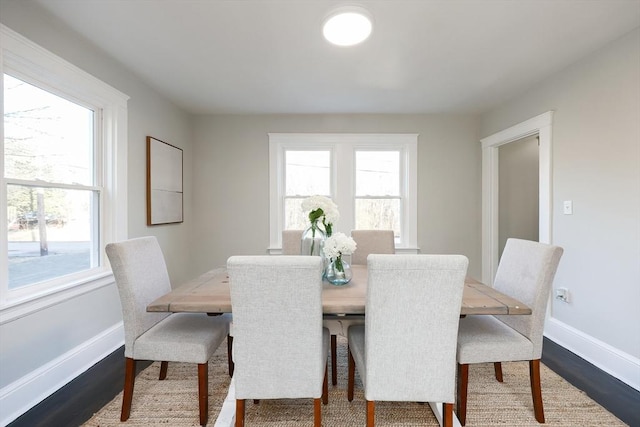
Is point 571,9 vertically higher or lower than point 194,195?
higher

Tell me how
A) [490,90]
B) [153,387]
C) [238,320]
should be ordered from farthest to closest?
[490,90] < [153,387] < [238,320]

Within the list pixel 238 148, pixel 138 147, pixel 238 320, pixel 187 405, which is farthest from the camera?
pixel 238 148

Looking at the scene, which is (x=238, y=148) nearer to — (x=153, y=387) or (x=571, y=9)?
(x=153, y=387)

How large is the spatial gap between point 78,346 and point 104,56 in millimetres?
2195

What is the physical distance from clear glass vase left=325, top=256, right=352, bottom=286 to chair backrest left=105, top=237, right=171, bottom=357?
108 centimetres

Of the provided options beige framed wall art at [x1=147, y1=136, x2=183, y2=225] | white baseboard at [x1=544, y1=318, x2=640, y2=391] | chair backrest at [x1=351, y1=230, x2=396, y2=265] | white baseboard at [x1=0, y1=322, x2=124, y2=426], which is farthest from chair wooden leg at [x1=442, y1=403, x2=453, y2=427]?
beige framed wall art at [x1=147, y1=136, x2=183, y2=225]

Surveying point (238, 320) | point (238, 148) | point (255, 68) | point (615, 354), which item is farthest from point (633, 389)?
point (238, 148)

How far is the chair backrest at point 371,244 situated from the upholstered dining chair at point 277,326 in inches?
52.9

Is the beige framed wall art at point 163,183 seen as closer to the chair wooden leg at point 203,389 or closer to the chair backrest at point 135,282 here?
the chair backrest at point 135,282

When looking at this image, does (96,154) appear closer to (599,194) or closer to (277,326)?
(277,326)

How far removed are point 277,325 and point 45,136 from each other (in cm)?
205

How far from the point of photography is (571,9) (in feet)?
5.92

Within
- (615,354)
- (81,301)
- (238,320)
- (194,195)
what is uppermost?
(194,195)

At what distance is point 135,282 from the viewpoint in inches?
65.2
